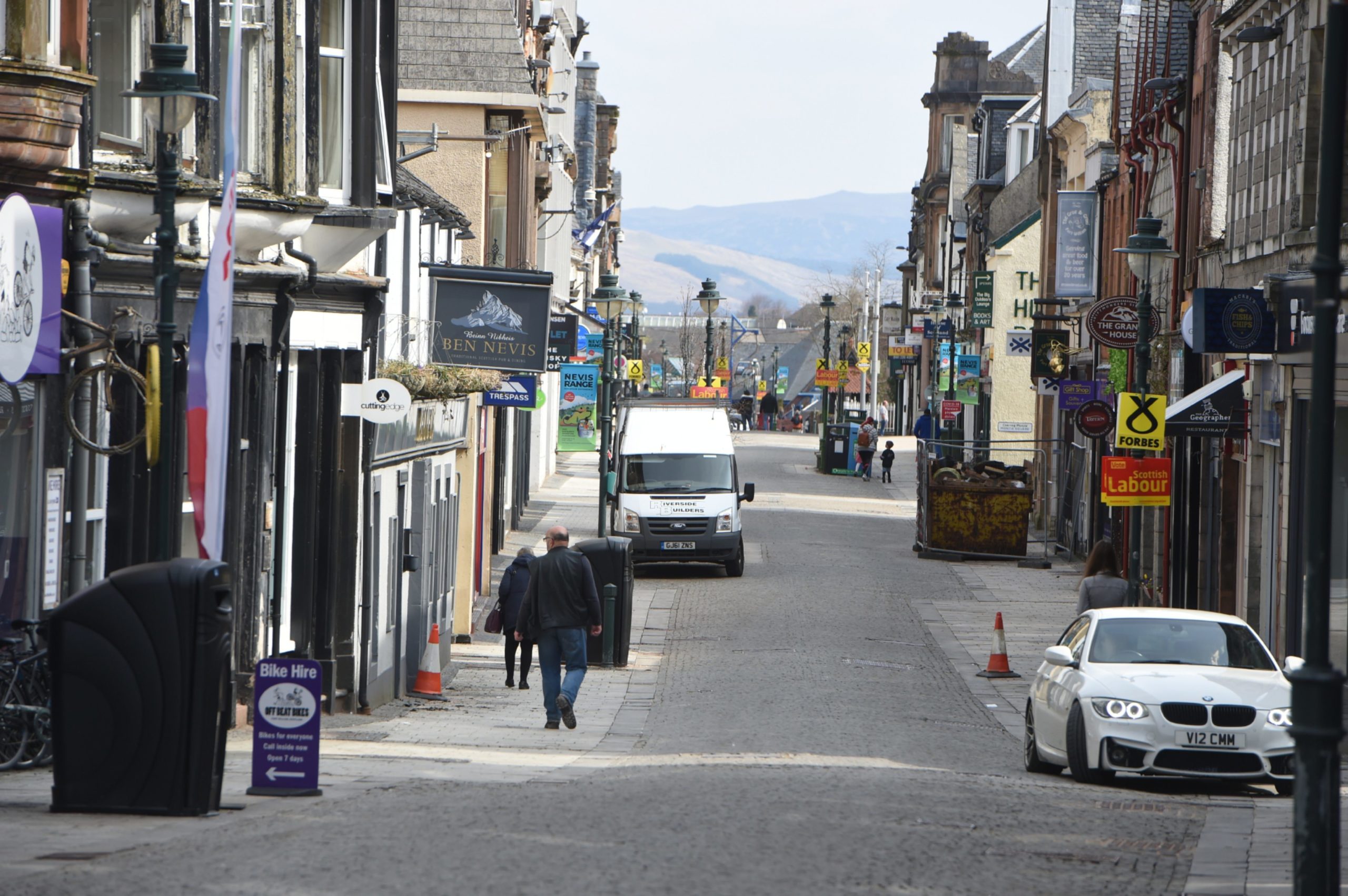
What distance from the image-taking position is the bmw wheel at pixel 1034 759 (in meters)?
13.9

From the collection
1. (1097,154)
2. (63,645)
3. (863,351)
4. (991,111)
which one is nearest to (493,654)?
(63,645)

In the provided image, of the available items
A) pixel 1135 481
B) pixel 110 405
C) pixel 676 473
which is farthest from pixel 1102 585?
pixel 676 473

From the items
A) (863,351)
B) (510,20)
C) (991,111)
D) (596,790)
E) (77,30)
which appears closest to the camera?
(596,790)

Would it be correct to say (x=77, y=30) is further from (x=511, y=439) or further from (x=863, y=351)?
(x=863, y=351)

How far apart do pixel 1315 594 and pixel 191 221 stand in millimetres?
9335

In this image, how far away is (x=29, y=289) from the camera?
35.9 feet

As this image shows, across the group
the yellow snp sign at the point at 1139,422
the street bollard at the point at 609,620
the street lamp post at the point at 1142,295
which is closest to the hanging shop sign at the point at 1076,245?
the street lamp post at the point at 1142,295

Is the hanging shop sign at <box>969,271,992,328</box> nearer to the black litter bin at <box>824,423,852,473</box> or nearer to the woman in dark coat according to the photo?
the black litter bin at <box>824,423,852,473</box>

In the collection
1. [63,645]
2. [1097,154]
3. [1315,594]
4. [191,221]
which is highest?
[1097,154]

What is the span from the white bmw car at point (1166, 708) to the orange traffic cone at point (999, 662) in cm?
688

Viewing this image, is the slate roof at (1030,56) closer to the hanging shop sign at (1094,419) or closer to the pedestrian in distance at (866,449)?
the pedestrian in distance at (866,449)

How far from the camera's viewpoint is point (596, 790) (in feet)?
35.4

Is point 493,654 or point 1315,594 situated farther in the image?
point 493,654

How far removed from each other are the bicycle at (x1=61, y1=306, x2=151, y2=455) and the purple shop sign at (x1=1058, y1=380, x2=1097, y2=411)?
22.2 m
